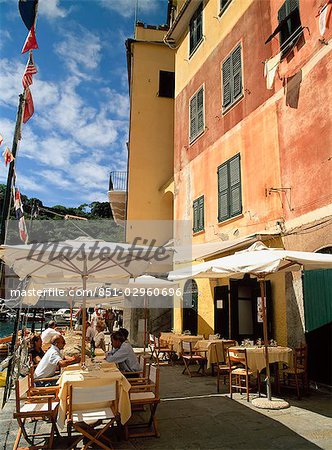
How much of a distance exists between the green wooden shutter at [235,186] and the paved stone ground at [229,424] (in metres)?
5.16

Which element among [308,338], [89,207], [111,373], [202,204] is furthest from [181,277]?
[89,207]

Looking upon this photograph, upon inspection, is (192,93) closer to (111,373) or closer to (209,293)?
(209,293)

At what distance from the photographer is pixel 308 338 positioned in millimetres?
7668

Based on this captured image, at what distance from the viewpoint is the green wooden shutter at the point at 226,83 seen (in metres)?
11.6

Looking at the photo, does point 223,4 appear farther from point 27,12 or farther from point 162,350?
point 162,350

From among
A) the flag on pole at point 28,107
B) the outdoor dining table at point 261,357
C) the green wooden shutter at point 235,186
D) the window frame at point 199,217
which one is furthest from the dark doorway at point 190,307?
the flag on pole at point 28,107

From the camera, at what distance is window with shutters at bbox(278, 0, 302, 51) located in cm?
879

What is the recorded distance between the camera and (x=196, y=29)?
47.6 ft

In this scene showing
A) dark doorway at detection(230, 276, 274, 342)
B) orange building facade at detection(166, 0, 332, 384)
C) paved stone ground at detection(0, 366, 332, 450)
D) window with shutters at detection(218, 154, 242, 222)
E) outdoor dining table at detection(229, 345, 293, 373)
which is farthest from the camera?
window with shutters at detection(218, 154, 242, 222)

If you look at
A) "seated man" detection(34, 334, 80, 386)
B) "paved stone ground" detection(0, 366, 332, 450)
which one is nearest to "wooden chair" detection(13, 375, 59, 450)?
"paved stone ground" detection(0, 366, 332, 450)

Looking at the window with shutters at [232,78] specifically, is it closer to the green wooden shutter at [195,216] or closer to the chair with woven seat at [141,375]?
the green wooden shutter at [195,216]

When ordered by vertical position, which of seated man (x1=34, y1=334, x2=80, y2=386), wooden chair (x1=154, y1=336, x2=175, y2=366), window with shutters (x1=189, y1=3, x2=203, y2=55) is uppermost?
window with shutters (x1=189, y1=3, x2=203, y2=55)

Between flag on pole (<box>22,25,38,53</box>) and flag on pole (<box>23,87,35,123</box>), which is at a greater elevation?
flag on pole (<box>22,25,38,53</box>)

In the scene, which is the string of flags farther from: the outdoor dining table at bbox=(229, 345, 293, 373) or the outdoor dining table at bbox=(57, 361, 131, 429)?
the outdoor dining table at bbox=(229, 345, 293, 373)
